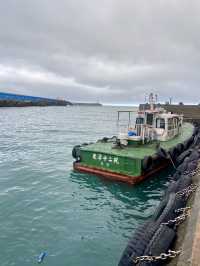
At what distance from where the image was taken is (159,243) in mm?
4266

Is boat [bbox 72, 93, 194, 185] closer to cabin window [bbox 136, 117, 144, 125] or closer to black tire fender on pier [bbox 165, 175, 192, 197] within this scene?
cabin window [bbox 136, 117, 144, 125]

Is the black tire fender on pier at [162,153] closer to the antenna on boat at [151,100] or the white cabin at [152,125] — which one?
the white cabin at [152,125]

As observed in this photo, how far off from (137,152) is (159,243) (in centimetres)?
694

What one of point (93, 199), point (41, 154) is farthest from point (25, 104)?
point (93, 199)

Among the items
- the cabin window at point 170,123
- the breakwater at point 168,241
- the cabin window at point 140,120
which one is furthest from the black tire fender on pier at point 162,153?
the breakwater at point 168,241

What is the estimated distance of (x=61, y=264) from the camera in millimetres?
→ 5480

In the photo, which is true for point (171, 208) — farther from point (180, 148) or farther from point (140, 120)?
point (140, 120)

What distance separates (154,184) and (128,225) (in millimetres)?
3904

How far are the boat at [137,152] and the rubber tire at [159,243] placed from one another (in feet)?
17.8

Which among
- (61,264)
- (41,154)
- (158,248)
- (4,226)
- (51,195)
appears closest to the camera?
(158,248)

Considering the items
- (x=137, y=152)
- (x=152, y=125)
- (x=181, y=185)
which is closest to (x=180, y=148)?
(x=152, y=125)

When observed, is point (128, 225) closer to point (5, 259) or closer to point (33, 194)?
point (5, 259)

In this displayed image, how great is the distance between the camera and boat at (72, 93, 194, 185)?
33.4 feet

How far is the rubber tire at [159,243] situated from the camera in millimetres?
4117
